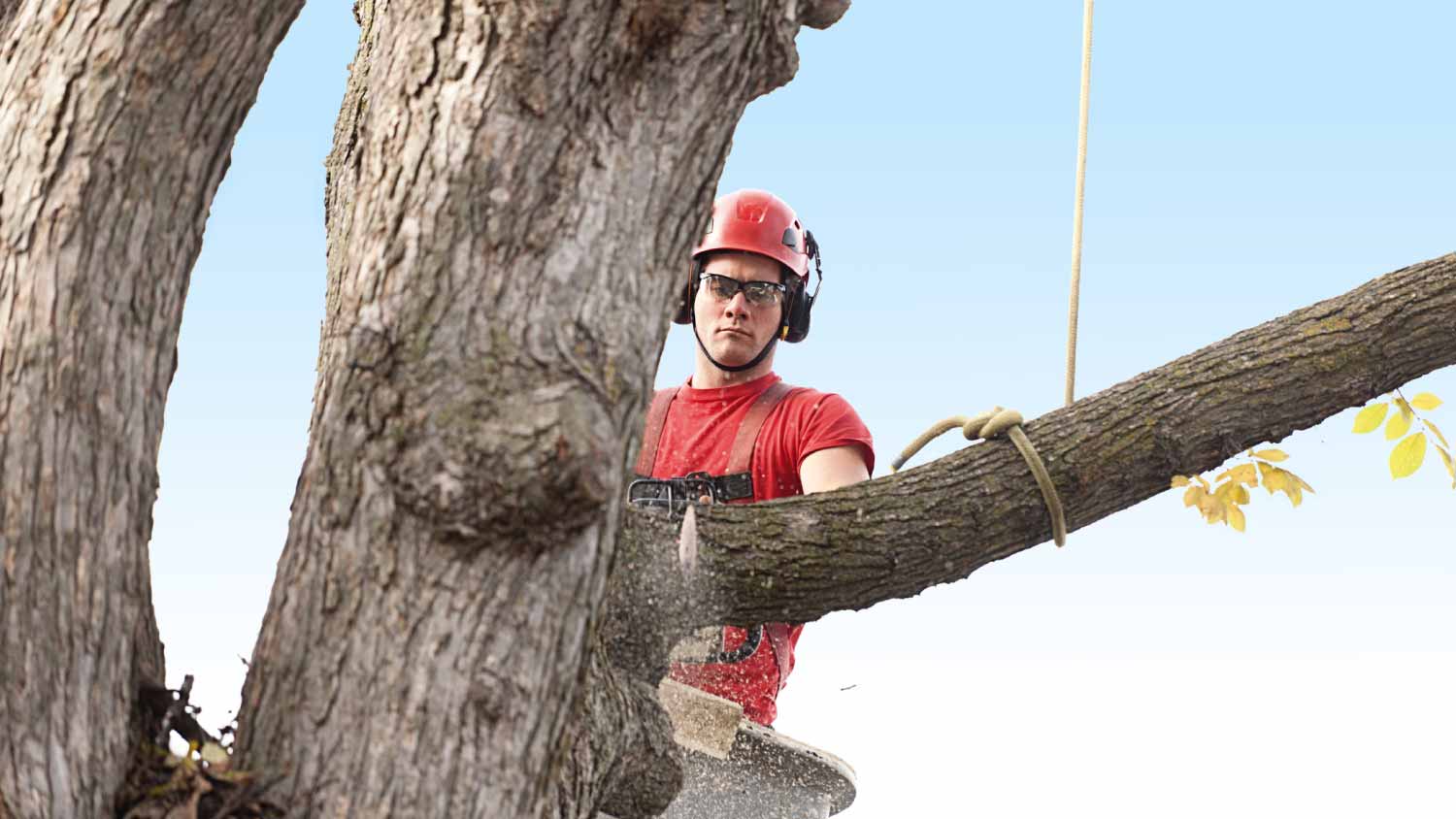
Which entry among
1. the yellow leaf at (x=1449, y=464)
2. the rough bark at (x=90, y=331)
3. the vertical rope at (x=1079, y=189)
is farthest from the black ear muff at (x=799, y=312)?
the rough bark at (x=90, y=331)

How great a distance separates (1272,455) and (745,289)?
1609mm

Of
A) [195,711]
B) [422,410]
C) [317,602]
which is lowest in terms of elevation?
[195,711]

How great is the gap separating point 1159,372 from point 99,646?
244 centimetres

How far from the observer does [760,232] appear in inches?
181

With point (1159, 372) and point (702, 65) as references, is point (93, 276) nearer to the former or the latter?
point (702, 65)

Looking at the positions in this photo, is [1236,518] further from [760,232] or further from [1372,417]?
[760,232]

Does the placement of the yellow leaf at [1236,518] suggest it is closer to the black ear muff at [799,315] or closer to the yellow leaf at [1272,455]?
the yellow leaf at [1272,455]

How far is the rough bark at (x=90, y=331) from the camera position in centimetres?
200

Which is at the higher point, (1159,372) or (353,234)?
(1159,372)

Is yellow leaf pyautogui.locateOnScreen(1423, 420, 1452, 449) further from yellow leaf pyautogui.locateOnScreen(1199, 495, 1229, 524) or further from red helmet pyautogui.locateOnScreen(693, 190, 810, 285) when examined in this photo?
red helmet pyautogui.locateOnScreen(693, 190, 810, 285)

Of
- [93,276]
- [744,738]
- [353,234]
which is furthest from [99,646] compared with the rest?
[744,738]

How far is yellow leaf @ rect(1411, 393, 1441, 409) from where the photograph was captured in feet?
12.1

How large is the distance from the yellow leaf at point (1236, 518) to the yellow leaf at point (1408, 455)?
17.1 inches

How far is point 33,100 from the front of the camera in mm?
2133
